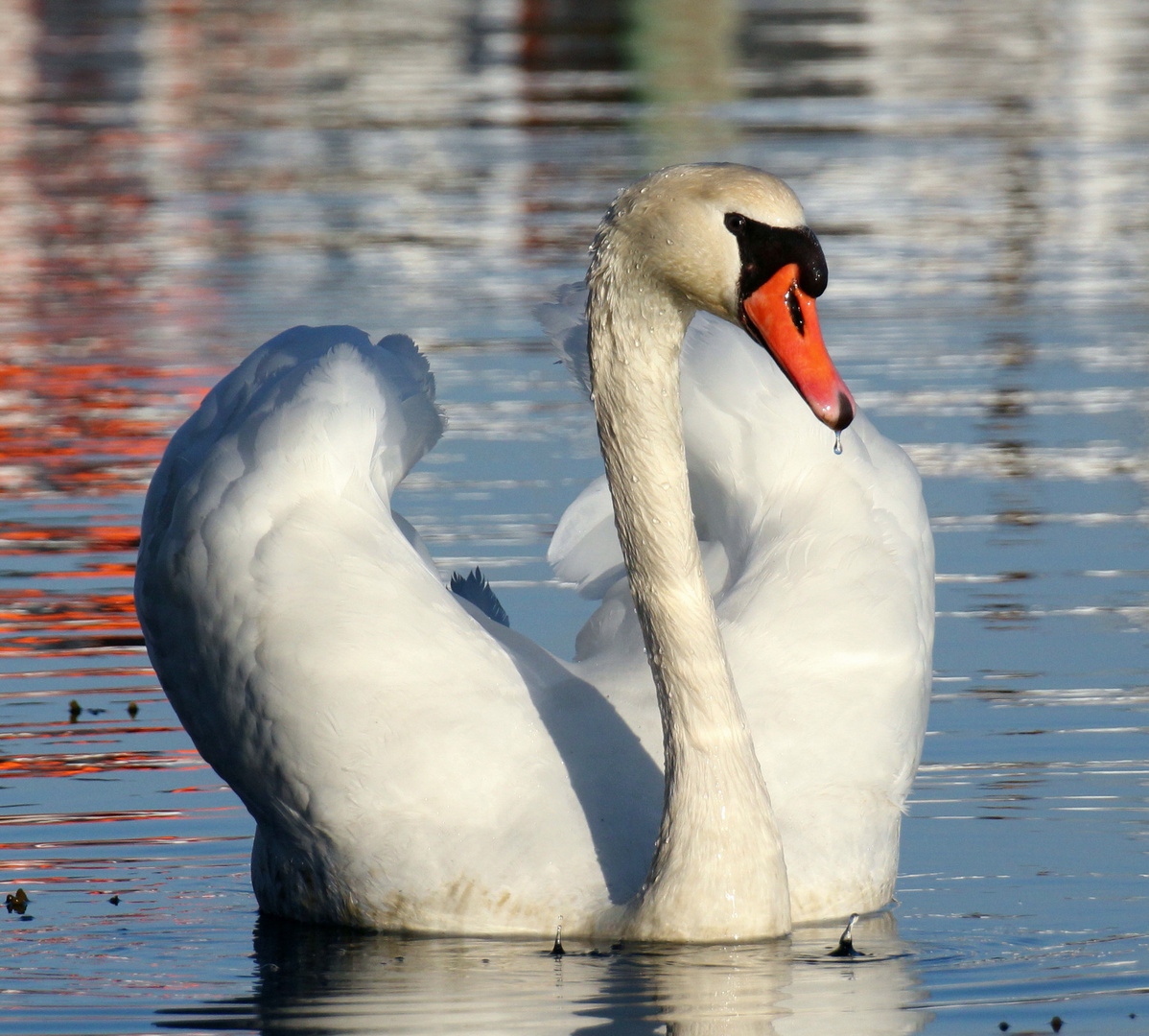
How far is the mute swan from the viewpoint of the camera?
6016mm

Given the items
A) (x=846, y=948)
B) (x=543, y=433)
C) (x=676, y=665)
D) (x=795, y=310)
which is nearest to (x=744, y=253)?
(x=795, y=310)

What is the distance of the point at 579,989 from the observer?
19.2 feet

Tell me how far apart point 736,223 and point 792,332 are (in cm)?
29

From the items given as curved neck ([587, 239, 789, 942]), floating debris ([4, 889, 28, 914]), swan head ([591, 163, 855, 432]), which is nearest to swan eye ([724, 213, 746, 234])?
swan head ([591, 163, 855, 432])

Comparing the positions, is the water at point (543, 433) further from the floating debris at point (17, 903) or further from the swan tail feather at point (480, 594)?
the swan tail feather at point (480, 594)

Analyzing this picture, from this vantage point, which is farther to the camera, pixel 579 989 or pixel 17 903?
pixel 17 903

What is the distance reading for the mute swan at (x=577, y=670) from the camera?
6.02 m

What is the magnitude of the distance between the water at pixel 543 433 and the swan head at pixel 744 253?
144cm

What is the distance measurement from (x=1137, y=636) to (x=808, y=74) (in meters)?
22.7

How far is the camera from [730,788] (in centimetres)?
602

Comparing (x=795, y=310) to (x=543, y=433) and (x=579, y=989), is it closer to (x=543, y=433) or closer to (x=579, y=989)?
(x=579, y=989)

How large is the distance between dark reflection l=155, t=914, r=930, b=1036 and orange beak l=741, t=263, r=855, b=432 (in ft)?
4.30

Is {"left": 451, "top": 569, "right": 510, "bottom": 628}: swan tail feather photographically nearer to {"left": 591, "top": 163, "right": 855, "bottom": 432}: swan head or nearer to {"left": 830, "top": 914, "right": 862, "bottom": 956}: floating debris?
{"left": 830, "top": 914, "right": 862, "bottom": 956}: floating debris

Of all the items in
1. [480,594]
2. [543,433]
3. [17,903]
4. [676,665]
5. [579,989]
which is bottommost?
[543,433]
